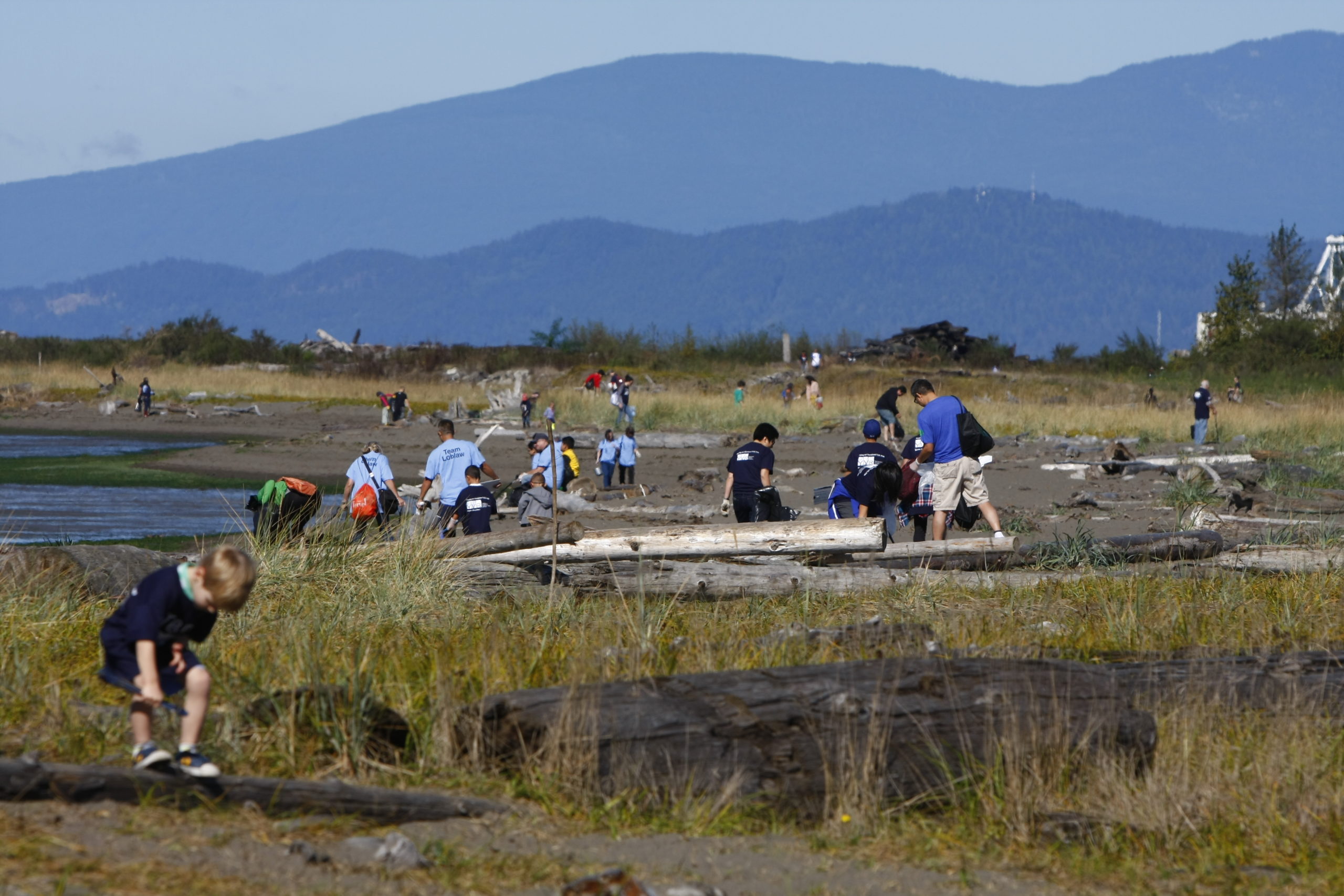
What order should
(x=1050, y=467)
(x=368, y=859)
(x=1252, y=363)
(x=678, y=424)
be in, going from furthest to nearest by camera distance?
(x=1252, y=363), (x=678, y=424), (x=1050, y=467), (x=368, y=859)

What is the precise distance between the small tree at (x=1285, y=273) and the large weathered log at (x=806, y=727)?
2951 inches

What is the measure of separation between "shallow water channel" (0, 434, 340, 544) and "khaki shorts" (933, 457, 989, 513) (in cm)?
772

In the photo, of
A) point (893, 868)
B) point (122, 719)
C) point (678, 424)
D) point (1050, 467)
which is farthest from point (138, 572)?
point (678, 424)

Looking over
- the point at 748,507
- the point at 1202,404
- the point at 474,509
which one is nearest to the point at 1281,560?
the point at 748,507

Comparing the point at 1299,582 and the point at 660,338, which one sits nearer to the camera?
the point at 1299,582

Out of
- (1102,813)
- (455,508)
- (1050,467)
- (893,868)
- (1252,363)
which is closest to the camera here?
(893,868)

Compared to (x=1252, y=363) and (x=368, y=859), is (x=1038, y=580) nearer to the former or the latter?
(x=368, y=859)

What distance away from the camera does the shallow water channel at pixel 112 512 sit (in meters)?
17.2

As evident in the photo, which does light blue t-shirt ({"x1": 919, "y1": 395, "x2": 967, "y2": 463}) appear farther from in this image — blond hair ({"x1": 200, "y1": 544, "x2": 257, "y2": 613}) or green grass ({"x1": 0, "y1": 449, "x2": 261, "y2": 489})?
green grass ({"x1": 0, "y1": 449, "x2": 261, "y2": 489})

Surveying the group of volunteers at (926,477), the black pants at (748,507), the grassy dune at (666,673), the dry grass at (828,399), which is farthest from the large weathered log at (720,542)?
the dry grass at (828,399)

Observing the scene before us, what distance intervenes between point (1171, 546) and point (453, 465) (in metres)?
6.87

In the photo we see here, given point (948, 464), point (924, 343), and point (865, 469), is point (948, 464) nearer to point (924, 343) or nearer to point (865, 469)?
point (865, 469)

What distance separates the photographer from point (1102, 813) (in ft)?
18.1

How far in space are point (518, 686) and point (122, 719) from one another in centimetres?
175
